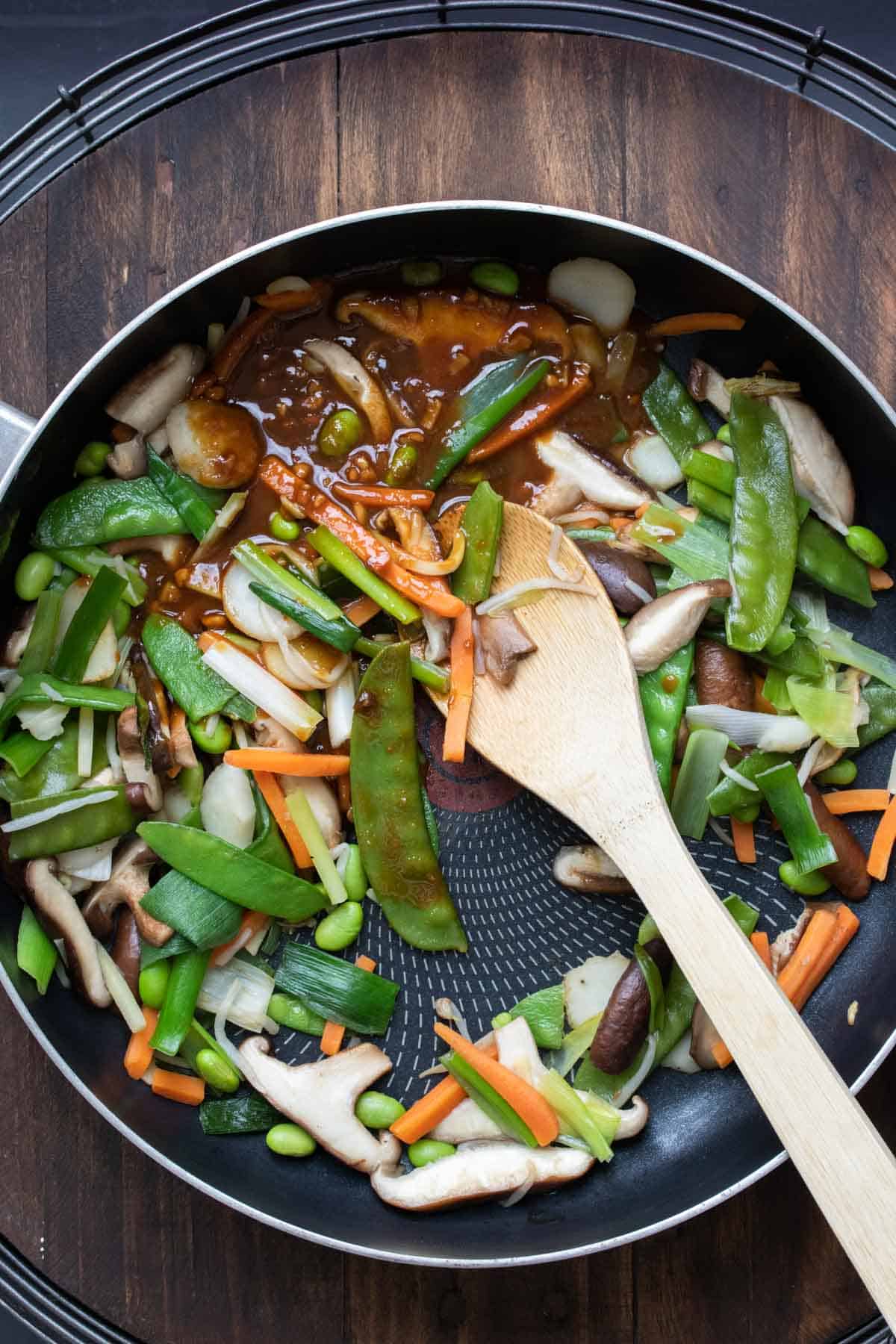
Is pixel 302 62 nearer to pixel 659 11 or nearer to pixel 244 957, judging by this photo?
pixel 659 11

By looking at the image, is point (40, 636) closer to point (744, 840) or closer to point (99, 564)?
point (99, 564)

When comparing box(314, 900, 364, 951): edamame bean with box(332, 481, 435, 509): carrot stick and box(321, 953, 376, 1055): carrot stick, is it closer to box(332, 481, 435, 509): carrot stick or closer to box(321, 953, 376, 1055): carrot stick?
box(321, 953, 376, 1055): carrot stick

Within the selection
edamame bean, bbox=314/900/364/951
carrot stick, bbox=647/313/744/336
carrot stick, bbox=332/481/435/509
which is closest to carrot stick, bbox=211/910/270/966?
edamame bean, bbox=314/900/364/951

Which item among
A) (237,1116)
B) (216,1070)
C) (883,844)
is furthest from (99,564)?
(883,844)

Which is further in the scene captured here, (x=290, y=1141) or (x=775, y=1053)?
(x=290, y=1141)

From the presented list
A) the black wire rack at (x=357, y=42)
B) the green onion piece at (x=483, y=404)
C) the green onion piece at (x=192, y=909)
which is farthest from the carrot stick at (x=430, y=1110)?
the black wire rack at (x=357, y=42)

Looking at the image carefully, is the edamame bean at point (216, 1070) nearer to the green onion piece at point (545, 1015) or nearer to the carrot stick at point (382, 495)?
the green onion piece at point (545, 1015)
